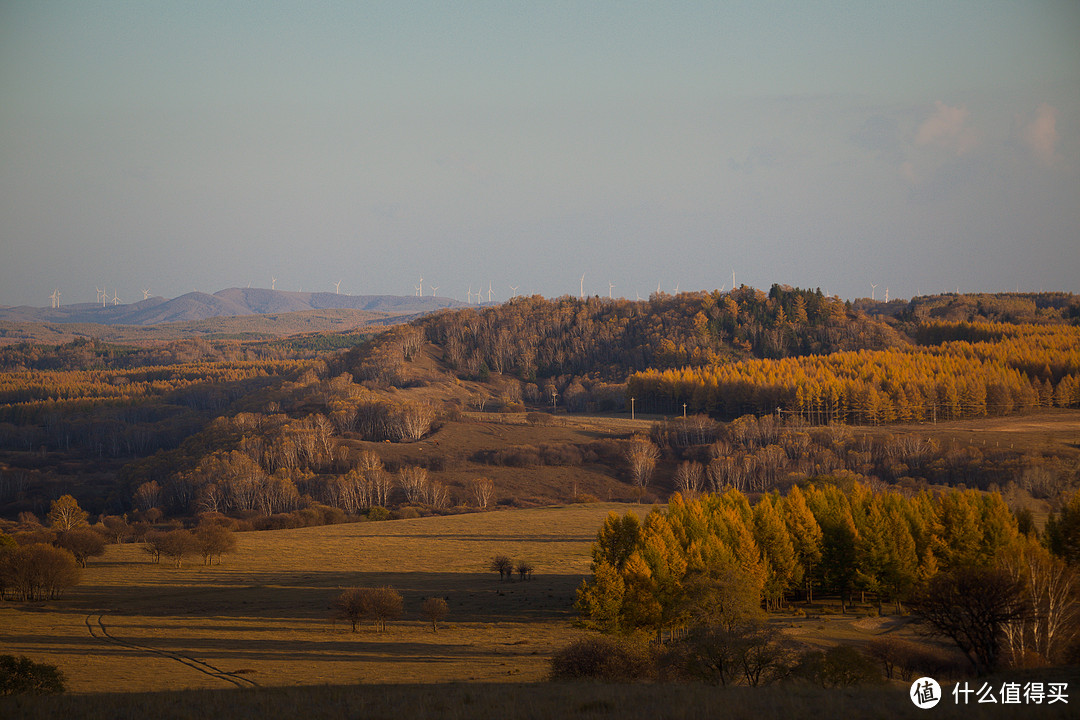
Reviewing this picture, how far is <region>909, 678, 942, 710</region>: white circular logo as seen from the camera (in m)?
23.5

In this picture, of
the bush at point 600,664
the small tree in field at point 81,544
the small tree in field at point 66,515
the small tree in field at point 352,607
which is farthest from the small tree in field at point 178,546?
the bush at point 600,664

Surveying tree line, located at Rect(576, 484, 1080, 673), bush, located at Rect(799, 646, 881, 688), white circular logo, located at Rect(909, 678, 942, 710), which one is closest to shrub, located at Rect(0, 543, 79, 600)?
tree line, located at Rect(576, 484, 1080, 673)

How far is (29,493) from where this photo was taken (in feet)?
472

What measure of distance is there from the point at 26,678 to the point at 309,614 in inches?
993

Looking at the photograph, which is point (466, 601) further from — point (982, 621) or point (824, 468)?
point (824, 468)

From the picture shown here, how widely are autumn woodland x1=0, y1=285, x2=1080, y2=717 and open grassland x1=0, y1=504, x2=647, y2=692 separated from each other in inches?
16.7

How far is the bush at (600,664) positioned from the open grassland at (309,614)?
2.58 metres

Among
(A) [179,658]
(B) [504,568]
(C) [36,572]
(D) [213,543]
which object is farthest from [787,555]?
(C) [36,572]

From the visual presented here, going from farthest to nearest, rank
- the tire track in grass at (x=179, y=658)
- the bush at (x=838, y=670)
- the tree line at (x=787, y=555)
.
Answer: the tree line at (x=787, y=555) → the tire track in grass at (x=179, y=658) → the bush at (x=838, y=670)

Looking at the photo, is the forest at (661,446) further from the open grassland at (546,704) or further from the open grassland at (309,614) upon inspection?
the open grassland at (546,704)

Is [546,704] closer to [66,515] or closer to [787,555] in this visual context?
[787,555]

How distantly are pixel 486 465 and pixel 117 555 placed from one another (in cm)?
7032

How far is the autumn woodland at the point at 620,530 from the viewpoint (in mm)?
39562

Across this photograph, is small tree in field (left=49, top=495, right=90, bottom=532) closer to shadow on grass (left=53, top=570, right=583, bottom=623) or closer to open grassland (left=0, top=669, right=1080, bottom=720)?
shadow on grass (left=53, top=570, right=583, bottom=623)
